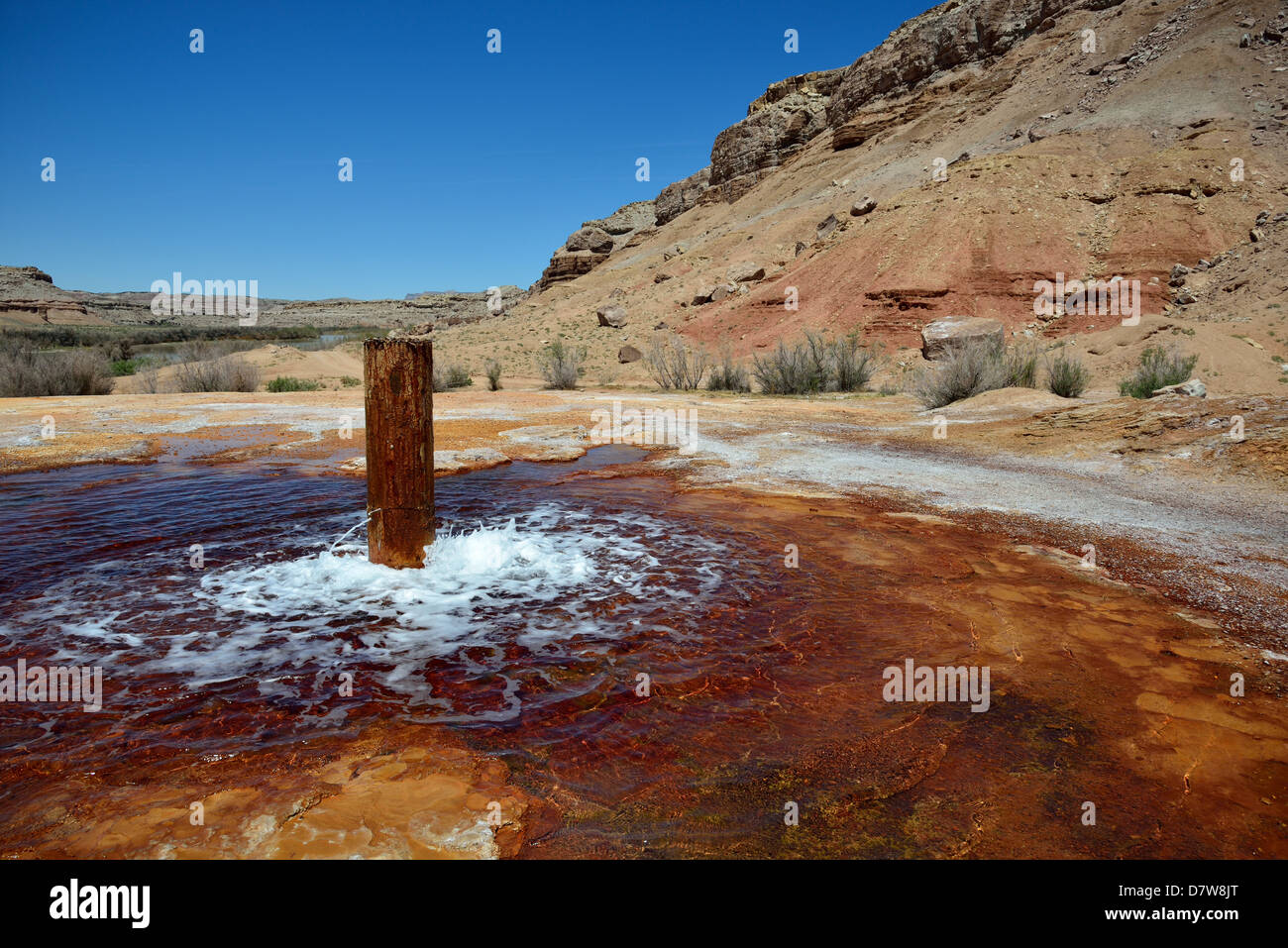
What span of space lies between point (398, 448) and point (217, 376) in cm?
1590

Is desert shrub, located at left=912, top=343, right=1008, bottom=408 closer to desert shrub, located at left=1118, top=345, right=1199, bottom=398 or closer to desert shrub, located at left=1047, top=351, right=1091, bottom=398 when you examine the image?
desert shrub, located at left=1047, top=351, right=1091, bottom=398

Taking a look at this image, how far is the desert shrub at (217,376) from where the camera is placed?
16.9m

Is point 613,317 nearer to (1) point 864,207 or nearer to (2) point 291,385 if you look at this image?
(1) point 864,207

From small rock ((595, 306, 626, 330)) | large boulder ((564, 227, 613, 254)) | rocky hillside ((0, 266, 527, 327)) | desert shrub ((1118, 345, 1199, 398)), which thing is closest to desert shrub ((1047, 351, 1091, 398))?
desert shrub ((1118, 345, 1199, 398))

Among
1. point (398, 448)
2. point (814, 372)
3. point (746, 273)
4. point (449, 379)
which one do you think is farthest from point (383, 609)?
point (746, 273)

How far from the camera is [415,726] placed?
2400 millimetres

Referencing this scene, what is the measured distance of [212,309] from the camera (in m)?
101

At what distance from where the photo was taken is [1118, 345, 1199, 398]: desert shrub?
11891 mm

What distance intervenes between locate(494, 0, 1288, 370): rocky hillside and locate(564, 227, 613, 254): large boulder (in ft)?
65.5

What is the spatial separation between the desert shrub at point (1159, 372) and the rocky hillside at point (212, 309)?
5387 cm

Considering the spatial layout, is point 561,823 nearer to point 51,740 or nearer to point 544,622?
point 544,622

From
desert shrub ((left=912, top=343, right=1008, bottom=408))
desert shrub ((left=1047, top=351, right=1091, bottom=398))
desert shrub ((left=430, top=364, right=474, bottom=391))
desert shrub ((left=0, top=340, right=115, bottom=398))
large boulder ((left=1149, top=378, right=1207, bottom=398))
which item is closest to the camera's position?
large boulder ((left=1149, top=378, right=1207, bottom=398))
